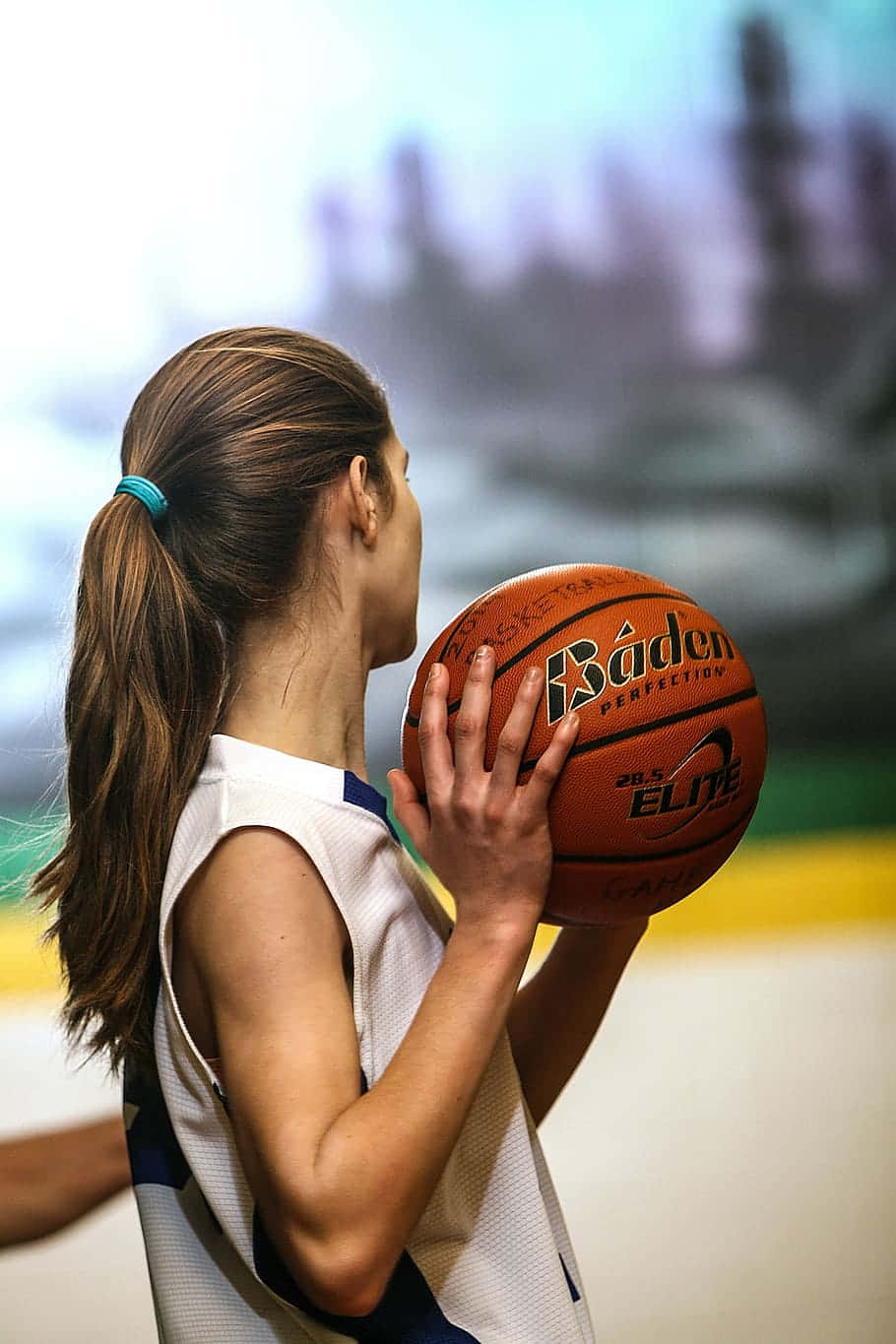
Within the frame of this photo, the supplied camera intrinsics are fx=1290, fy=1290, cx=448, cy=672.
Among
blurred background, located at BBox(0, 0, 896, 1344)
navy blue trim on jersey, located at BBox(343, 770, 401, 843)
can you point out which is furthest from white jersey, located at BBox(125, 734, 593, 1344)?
blurred background, located at BBox(0, 0, 896, 1344)

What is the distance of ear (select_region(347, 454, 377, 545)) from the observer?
36.0 inches

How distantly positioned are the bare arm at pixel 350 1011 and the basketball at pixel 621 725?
3 cm

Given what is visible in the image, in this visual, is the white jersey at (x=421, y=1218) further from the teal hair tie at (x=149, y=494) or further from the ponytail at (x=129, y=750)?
the teal hair tie at (x=149, y=494)

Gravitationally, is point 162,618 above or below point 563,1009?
above

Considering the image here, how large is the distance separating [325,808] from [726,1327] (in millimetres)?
1677

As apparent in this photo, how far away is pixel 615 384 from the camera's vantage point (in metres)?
2.38

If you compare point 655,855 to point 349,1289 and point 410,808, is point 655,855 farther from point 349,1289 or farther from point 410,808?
point 349,1289

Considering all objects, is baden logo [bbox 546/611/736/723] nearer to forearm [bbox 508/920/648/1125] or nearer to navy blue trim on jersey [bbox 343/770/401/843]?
navy blue trim on jersey [bbox 343/770/401/843]

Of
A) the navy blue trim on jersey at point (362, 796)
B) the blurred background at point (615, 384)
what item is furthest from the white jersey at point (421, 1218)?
the blurred background at point (615, 384)

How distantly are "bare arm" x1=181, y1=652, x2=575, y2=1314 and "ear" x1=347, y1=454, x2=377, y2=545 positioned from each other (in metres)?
0.16

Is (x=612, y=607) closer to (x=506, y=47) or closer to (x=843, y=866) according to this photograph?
(x=843, y=866)

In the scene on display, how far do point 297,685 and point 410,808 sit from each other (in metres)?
0.12

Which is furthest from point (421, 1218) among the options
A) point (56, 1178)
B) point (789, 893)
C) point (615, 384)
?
point (615, 384)

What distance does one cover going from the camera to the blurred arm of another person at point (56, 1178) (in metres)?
1.21
